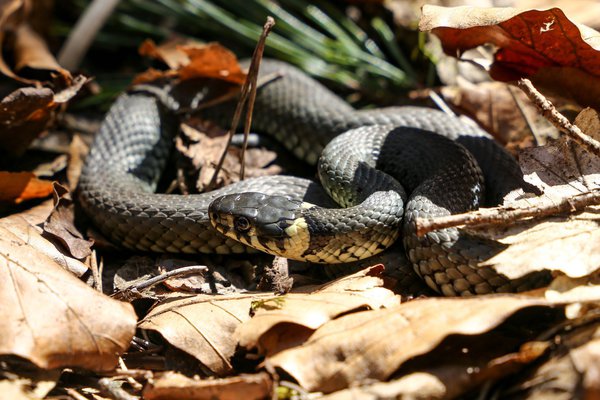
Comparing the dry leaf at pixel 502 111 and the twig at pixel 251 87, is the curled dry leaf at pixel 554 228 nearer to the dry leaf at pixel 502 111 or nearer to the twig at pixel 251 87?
the dry leaf at pixel 502 111

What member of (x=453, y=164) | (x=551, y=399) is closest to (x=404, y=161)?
(x=453, y=164)

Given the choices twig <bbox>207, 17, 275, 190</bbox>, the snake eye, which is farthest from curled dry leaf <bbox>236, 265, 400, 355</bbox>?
twig <bbox>207, 17, 275, 190</bbox>

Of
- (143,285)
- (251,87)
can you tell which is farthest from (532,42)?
(143,285)

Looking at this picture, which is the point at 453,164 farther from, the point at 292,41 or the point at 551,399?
the point at 292,41

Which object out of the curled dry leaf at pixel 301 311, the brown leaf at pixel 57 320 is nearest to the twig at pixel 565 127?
the curled dry leaf at pixel 301 311

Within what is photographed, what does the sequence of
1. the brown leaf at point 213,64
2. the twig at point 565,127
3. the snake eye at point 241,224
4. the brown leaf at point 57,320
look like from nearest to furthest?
the brown leaf at point 57,320
the twig at point 565,127
the snake eye at point 241,224
the brown leaf at point 213,64

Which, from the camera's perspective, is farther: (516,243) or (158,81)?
(158,81)
